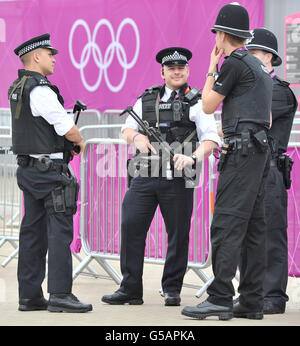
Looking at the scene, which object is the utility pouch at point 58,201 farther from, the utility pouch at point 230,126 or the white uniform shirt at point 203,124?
the utility pouch at point 230,126

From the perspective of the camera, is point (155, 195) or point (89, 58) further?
point (89, 58)

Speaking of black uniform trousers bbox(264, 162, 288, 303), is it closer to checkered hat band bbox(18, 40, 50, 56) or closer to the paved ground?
the paved ground

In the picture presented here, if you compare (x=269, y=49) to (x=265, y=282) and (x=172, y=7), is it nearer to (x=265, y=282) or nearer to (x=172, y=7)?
(x=265, y=282)

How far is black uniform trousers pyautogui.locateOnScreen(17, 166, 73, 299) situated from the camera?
265 inches

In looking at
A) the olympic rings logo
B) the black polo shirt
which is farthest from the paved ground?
the olympic rings logo

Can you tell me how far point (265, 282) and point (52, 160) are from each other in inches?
69.9

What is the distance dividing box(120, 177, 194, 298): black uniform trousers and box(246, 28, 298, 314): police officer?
70 cm

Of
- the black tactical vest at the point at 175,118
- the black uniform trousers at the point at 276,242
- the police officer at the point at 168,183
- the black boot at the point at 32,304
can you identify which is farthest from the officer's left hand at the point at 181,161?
the black boot at the point at 32,304

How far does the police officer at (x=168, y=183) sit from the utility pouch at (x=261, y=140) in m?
0.89

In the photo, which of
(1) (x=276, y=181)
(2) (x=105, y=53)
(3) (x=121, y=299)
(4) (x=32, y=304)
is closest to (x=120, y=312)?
(3) (x=121, y=299)

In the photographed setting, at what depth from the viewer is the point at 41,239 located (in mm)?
6906

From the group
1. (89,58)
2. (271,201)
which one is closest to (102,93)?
(89,58)

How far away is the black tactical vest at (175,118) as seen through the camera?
701 centimetres

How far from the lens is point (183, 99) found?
23.2 feet
